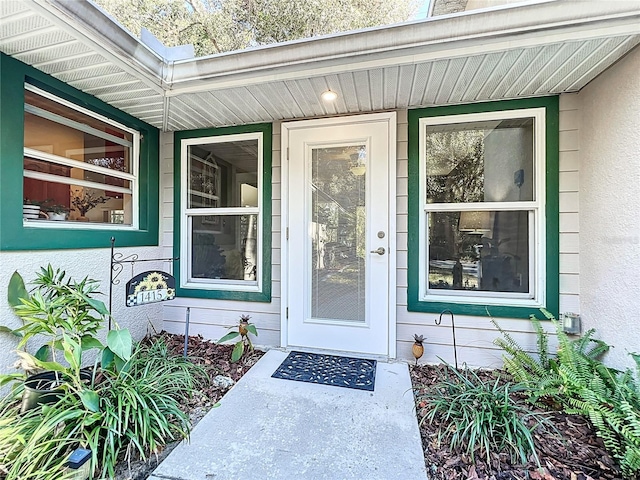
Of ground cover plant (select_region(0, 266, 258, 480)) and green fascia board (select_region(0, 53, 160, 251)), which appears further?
green fascia board (select_region(0, 53, 160, 251))

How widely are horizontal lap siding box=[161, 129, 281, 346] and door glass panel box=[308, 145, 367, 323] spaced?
40 centimetres

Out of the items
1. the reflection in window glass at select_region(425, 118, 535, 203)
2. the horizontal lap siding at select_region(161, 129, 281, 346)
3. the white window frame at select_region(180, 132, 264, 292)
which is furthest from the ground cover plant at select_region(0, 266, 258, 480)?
the reflection in window glass at select_region(425, 118, 535, 203)

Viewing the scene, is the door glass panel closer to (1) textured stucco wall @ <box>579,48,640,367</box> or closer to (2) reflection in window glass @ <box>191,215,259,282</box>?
(2) reflection in window glass @ <box>191,215,259,282</box>

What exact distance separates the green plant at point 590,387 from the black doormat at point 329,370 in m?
1.10

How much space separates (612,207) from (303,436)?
2577 mm

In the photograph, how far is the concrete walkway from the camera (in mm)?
1565

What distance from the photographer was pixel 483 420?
→ 171 centimetres

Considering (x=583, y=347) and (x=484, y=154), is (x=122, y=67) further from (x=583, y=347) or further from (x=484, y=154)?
(x=583, y=347)

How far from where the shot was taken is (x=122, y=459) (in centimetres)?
162

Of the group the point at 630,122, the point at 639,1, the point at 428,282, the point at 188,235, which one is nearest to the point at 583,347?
the point at 428,282

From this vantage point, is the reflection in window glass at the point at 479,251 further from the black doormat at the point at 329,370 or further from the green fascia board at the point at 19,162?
the green fascia board at the point at 19,162

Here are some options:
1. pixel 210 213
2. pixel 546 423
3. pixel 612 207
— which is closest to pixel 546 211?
pixel 612 207

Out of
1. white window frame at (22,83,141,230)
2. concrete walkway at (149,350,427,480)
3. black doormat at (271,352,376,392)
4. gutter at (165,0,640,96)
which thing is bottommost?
concrete walkway at (149,350,427,480)

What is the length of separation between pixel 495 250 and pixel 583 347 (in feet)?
3.03
